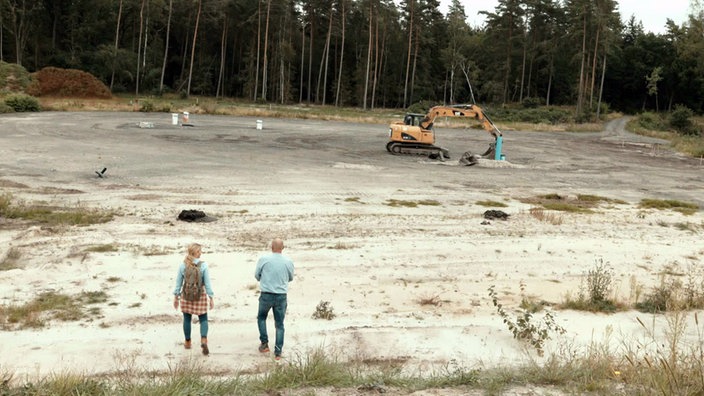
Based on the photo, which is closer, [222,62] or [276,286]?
[276,286]

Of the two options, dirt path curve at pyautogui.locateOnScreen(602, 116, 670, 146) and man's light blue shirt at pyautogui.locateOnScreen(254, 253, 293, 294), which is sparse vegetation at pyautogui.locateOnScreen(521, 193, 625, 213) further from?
dirt path curve at pyautogui.locateOnScreen(602, 116, 670, 146)

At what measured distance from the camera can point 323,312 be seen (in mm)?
10078

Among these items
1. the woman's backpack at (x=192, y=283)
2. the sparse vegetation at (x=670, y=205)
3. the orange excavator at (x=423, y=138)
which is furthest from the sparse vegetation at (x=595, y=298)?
the orange excavator at (x=423, y=138)

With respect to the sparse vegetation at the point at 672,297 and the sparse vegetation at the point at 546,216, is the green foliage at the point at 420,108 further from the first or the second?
the sparse vegetation at the point at 672,297

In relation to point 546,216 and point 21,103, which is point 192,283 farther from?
point 21,103

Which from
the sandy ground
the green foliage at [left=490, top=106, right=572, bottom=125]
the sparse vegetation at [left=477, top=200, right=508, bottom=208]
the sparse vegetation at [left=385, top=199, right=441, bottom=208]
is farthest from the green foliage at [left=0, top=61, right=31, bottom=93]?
the green foliage at [left=490, top=106, right=572, bottom=125]

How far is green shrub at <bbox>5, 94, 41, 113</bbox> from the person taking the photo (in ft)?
147

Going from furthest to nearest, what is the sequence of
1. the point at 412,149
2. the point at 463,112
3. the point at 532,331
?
1. the point at 412,149
2. the point at 463,112
3. the point at 532,331

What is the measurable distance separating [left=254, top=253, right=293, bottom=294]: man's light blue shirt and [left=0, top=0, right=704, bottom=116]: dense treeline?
65.0 meters

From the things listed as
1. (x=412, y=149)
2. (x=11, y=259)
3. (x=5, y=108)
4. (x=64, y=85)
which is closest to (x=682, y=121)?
(x=412, y=149)

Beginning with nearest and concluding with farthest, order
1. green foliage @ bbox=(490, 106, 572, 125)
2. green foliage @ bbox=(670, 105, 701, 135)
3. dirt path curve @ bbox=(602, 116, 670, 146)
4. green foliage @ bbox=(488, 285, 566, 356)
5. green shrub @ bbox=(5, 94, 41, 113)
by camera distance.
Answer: green foliage @ bbox=(488, 285, 566, 356), green shrub @ bbox=(5, 94, 41, 113), dirt path curve @ bbox=(602, 116, 670, 146), green foliage @ bbox=(670, 105, 701, 135), green foliage @ bbox=(490, 106, 572, 125)

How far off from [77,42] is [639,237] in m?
76.2

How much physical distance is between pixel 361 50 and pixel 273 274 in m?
82.8

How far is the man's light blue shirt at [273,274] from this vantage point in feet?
27.3
